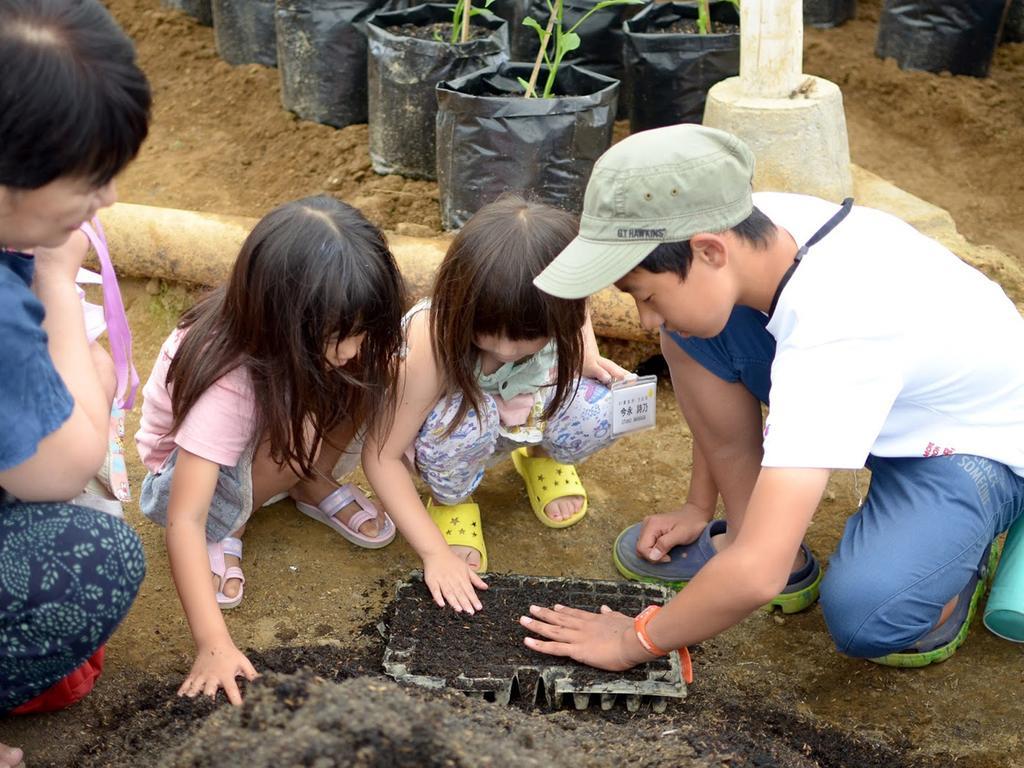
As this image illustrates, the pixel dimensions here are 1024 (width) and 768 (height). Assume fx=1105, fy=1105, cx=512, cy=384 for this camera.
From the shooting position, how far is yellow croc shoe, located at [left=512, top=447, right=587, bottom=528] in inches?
94.9

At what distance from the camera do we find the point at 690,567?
2.23 m

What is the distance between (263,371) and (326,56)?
7.48 feet

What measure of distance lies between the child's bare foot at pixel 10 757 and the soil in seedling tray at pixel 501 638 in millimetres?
568

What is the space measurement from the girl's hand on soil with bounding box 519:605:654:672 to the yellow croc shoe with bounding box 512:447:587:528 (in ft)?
1.46

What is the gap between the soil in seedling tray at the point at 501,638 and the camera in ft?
5.91

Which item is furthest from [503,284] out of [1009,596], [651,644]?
[1009,596]

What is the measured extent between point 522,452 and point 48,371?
4.35 ft

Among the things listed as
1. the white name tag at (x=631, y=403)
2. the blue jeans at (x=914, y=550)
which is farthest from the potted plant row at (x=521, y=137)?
the blue jeans at (x=914, y=550)

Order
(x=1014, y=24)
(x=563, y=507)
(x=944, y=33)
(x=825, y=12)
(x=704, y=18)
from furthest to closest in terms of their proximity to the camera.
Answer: (x=825, y=12)
(x=1014, y=24)
(x=944, y=33)
(x=704, y=18)
(x=563, y=507)

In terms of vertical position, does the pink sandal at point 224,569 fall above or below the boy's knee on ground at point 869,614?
below

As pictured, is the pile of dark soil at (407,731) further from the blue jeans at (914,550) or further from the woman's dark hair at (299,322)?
the woman's dark hair at (299,322)

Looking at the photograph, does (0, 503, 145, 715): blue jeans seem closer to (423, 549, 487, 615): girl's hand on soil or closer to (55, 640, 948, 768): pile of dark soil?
(55, 640, 948, 768): pile of dark soil

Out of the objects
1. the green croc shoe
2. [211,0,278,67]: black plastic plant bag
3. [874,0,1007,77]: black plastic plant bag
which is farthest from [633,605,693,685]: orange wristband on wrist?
[874,0,1007,77]: black plastic plant bag

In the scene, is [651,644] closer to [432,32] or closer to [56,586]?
[56,586]
